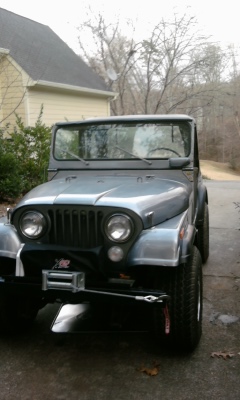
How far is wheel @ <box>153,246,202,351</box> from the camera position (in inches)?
115

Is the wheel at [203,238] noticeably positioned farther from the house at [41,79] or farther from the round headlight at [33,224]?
the house at [41,79]

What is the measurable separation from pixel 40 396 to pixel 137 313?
3.98 feet

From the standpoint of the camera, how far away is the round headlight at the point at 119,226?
112 inches

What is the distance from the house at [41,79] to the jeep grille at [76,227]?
8712 millimetres

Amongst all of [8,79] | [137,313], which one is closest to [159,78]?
[8,79]

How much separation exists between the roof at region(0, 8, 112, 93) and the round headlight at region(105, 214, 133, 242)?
33.1 feet

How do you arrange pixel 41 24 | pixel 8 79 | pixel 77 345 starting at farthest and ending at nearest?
pixel 41 24 → pixel 8 79 → pixel 77 345

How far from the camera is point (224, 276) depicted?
4805 mm

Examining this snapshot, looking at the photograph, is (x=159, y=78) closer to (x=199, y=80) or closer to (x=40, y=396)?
(x=199, y=80)

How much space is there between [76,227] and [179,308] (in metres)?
0.95

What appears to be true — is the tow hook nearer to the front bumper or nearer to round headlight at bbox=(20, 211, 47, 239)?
the front bumper

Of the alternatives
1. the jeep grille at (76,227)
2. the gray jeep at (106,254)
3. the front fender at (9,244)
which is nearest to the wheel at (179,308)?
the gray jeep at (106,254)

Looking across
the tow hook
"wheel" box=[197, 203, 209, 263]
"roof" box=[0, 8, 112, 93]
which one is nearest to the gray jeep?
the tow hook

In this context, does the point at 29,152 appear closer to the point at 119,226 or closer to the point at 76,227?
the point at 76,227
